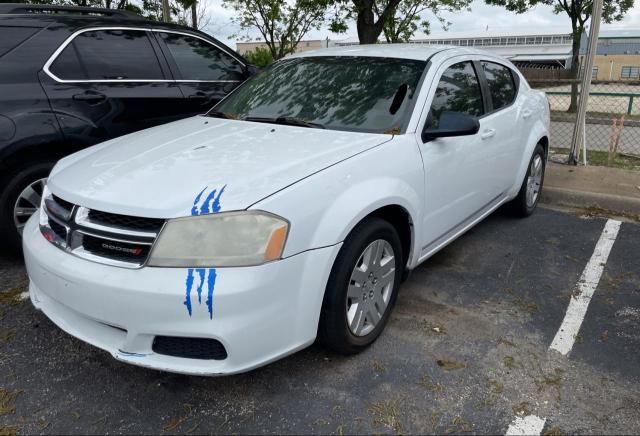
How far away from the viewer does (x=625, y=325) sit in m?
3.12

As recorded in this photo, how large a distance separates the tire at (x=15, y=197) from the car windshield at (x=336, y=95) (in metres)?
1.33

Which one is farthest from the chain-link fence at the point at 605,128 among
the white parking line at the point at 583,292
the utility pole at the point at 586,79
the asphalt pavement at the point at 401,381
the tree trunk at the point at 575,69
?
the asphalt pavement at the point at 401,381

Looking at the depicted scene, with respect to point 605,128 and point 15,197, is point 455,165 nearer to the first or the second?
point 15,197

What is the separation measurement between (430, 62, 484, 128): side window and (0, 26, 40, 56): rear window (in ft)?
9.75

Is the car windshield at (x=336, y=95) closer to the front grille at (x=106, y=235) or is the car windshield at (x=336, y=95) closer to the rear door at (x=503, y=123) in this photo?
the rear door at (x=503, y=123)

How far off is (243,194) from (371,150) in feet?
2.70

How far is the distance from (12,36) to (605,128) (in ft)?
42.2

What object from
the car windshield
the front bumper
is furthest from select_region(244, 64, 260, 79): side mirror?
the front bumper

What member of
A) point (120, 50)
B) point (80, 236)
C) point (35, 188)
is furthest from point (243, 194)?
point (120, 50)

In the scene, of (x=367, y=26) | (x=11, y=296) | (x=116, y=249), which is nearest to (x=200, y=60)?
→ (x=11, y=296)

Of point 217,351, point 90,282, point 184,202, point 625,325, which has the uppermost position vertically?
point 184,202

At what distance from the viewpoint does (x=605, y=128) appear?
12.7 metres

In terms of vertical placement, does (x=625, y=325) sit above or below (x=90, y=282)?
below

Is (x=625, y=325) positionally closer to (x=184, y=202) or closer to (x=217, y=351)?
(x=217, y=351)
